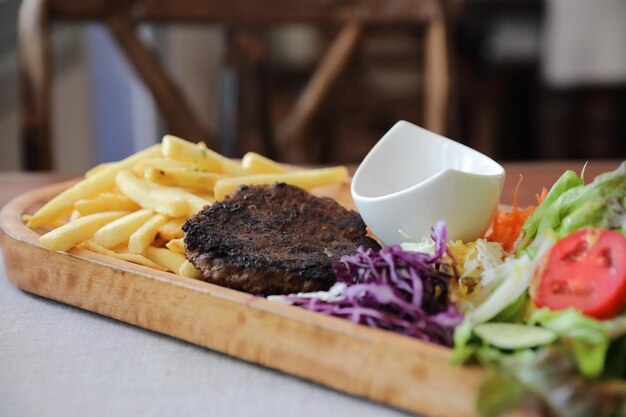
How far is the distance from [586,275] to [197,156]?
1.11m

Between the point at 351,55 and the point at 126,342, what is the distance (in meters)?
2.47

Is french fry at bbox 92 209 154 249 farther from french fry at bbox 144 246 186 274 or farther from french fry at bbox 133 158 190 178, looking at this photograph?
french fry at bbox 133 158 190 178

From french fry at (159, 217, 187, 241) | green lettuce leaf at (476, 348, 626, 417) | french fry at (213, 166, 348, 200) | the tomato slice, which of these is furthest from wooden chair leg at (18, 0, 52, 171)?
green lettuce leaf at (476, 348, 626, 417)

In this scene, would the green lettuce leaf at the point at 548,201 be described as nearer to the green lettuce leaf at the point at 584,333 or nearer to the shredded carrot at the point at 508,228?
the shredded carrot at the point at 508,228

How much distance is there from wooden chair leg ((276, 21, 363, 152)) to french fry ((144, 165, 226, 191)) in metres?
1.63

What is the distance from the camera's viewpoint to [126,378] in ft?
4.25

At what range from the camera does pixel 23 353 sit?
1.41 meters

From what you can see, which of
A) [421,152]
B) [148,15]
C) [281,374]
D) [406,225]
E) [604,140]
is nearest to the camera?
[281,374]

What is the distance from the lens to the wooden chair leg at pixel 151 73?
3.39 meters

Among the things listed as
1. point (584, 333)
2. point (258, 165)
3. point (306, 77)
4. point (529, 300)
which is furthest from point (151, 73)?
point (306, 77)

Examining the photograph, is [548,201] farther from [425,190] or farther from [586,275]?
[586,275]

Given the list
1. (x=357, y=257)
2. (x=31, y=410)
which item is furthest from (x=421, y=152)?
(x=31, y=410)

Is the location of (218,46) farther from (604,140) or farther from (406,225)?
(406,225)

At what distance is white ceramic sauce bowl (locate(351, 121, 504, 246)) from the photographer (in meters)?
1.58
